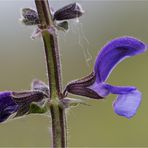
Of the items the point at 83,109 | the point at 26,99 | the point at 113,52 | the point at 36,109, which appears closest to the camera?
the point at 36,109

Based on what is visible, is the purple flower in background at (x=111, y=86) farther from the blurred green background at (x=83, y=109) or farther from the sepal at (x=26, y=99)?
the blurred green background at (x=83, y=109)

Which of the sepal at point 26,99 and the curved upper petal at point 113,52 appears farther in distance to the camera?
the curved upper petal at point 113,52

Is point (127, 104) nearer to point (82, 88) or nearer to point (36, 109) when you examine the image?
point (82, 88)

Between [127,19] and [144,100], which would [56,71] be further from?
[127,19]

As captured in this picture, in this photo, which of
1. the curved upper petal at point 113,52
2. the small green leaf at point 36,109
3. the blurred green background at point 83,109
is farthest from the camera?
the blurred green background at point 83,109

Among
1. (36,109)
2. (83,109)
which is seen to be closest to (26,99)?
(36,109)

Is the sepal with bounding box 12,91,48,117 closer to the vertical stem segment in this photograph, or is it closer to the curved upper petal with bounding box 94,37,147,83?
the vertical stem segment

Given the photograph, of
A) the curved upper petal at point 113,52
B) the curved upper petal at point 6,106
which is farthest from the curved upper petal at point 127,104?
the curved upper petal at point 6,106
